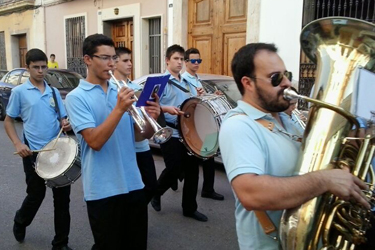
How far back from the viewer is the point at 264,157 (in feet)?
4.90

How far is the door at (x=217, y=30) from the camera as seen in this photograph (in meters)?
10.1

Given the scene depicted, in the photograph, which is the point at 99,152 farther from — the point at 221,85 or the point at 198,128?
the point at 221,85

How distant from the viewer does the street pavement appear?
12.0ft

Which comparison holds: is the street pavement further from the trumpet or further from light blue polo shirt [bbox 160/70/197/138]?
the trumpet

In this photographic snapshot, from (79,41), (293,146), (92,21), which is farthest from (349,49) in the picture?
(79,41)

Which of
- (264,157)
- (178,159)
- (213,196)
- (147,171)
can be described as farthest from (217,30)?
(264,157)

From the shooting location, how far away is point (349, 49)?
166 cm

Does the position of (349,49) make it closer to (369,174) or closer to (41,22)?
(369,174)

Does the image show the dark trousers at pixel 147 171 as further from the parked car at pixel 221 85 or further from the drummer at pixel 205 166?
the parked car at pixel 221 85

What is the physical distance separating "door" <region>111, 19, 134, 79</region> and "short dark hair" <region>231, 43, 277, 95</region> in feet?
37.9

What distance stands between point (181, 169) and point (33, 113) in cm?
160

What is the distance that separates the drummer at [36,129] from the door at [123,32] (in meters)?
9.52

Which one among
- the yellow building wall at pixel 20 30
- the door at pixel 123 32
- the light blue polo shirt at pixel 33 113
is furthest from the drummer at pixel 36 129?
the yellow building wall at pixel 20 30

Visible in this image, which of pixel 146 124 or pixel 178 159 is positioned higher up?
pixel 146 124
